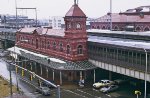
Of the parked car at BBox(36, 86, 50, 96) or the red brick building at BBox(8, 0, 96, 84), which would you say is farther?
the red brick building at BBox(8, 0, 96, 84)

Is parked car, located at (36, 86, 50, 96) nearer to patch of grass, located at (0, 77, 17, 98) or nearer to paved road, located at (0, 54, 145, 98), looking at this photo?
paved road, located at (0, 54, 145, 98)

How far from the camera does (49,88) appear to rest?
58.7 m

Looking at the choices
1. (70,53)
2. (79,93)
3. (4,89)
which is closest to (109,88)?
(79,93)

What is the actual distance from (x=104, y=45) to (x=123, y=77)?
851 cm

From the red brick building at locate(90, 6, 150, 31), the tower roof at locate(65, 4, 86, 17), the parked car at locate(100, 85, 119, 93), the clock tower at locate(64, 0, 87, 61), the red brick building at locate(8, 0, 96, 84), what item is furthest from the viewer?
the red brick building at locate(90, 6, 150, 31)

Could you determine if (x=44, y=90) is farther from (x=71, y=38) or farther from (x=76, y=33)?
(x=76, y=33)

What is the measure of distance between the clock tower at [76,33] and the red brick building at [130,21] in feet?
101

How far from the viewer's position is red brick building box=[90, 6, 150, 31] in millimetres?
96812

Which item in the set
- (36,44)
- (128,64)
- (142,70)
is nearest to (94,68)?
(128,64)

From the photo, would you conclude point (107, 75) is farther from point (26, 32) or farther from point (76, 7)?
point (26, 32)

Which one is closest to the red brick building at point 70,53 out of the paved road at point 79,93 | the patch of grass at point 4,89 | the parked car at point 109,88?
the paved road at point 79,93

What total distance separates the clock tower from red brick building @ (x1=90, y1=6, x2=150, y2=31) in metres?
30.7

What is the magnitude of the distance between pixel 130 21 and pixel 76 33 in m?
40.7

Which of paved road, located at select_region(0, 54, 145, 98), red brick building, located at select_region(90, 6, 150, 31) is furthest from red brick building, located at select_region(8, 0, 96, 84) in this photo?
red brick building, located at select_region(90, 6, 150, 31)
